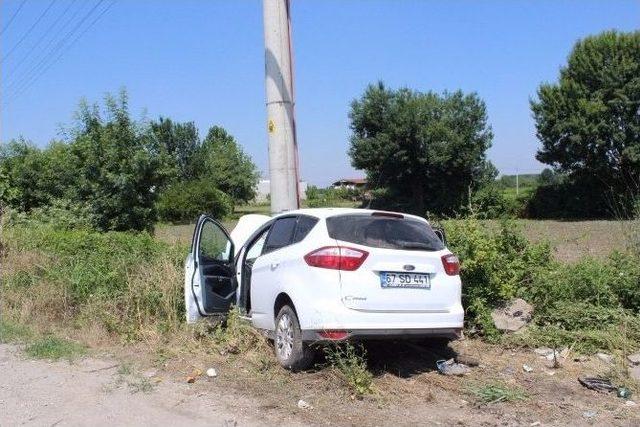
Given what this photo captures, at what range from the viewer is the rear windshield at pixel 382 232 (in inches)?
255

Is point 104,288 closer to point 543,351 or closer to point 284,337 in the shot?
point 284,337

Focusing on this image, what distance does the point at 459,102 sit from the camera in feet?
148

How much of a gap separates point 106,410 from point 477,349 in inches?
171

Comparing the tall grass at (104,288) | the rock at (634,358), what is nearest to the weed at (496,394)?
the rock at (634,358)

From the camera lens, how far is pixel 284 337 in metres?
6.80

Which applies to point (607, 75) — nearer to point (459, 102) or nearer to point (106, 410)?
point (459, 102)

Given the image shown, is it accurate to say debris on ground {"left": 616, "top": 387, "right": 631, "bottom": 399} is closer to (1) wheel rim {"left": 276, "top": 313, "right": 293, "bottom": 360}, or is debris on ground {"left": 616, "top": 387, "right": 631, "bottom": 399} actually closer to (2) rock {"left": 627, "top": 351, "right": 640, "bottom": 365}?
(2) rock {"left": 627, "top": 351, "right": 640, "bottom": 365}

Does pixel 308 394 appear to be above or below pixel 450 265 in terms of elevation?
below

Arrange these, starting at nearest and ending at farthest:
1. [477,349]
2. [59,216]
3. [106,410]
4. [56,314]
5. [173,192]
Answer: [106,410], [477,349], [56,314], [59,216], [173,192]

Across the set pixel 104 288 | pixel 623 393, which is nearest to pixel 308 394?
pixel 623 393

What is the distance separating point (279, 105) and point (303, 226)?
11.2 ft

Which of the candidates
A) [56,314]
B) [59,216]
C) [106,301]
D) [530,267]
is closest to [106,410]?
[106,301]

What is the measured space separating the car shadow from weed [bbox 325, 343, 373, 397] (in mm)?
500

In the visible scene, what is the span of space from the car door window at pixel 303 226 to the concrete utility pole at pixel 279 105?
2785 mm
